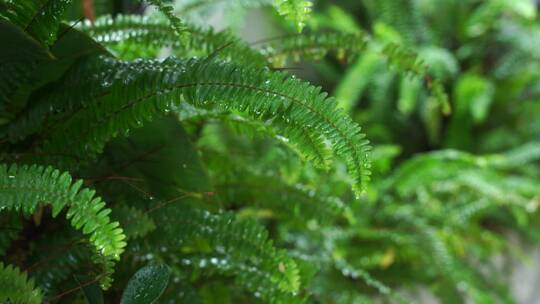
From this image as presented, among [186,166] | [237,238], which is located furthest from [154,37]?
[237,238]

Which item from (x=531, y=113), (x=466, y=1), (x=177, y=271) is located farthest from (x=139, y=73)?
(x=466, y=1)

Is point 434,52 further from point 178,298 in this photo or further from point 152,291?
point 152,291

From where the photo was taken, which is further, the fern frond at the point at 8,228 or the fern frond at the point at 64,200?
the fern frond at the point at 8,228

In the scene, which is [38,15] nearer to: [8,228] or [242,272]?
[8,228]

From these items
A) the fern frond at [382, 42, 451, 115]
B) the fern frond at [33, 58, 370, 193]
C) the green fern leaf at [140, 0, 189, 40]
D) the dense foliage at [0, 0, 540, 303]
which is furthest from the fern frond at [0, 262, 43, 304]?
the fern frond at [382, 42, 451, 115]

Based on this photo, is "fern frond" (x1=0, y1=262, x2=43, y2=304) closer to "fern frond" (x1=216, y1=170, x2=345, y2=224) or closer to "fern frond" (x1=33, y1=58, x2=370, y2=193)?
"fern frond" (x1=33, y1=58, x2=370, y2=193)

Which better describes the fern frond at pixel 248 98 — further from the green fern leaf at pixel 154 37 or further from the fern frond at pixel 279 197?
the fern frond at pixel 279 197

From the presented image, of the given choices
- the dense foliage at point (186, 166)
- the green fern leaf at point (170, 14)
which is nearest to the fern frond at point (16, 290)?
the dense foliage at point (186, 166)
